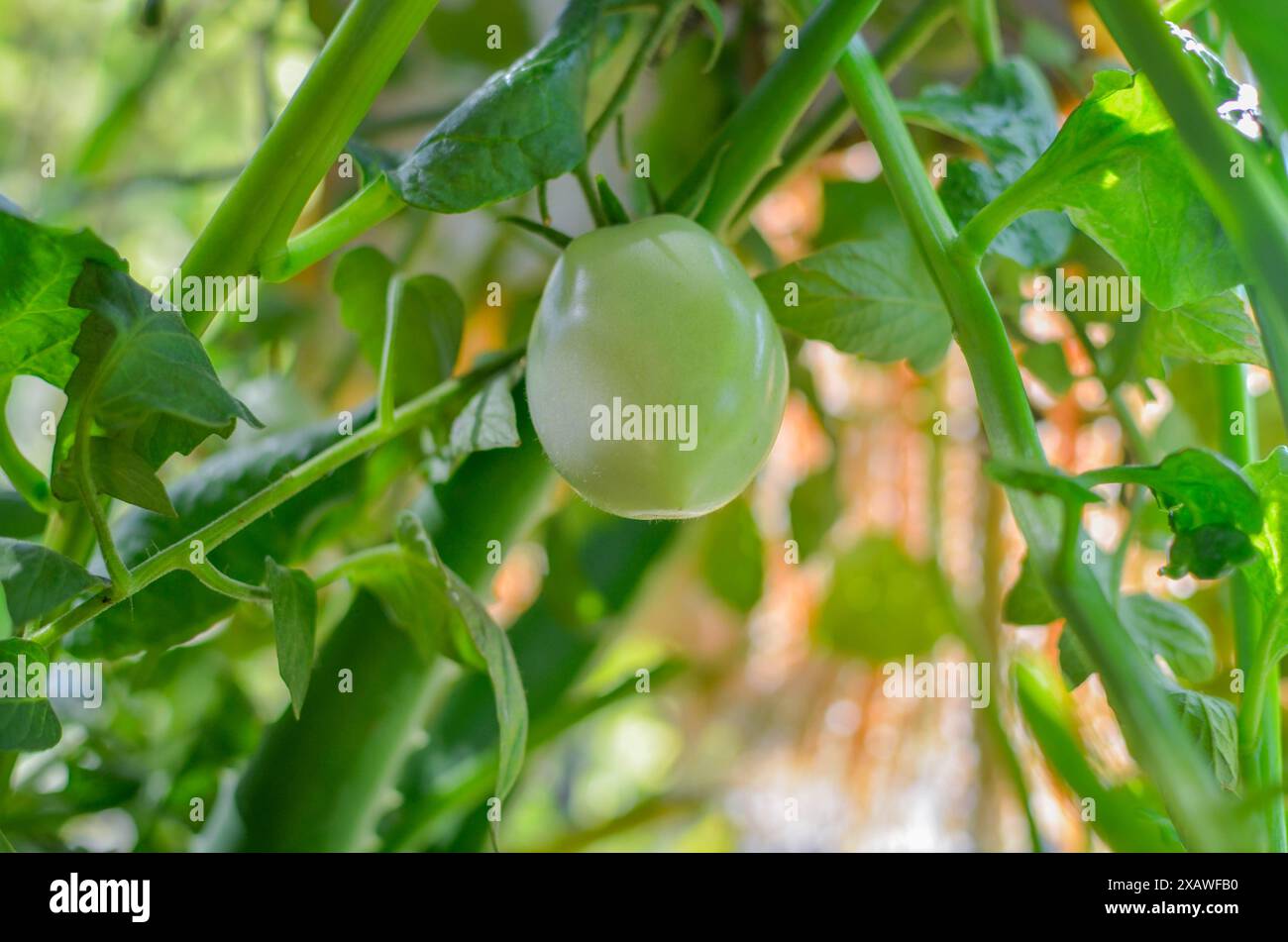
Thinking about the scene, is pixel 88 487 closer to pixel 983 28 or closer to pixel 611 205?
pixel 611 205

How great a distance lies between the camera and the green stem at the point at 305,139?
0.19 metres

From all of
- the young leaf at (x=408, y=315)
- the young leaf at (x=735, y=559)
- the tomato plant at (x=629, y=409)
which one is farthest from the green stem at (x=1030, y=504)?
the young leaf at (x=735, y=559)

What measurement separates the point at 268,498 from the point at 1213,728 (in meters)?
0.16

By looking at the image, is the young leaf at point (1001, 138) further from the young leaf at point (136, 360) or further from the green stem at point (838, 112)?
the young leaf at point (136, 360)

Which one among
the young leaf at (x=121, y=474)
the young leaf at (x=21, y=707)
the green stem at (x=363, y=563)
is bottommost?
A: the young leaf at (x=21, y=707)

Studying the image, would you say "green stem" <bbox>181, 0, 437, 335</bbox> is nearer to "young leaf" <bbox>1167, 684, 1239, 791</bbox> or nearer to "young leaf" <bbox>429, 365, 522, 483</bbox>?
"young leaf" <bbox>429, 365, 522, 483</bbox>

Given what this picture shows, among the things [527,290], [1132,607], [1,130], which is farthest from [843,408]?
[1,130]

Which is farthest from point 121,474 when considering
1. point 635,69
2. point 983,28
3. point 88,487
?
point 983,28

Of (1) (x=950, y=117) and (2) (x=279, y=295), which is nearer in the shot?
(1) (x=950, y=117)

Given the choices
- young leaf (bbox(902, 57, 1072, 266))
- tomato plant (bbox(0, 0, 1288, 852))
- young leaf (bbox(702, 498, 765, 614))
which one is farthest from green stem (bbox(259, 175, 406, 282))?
young leaf (bbox(702, 498, 765, 614))

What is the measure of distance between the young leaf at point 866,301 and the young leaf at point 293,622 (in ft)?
0.33
